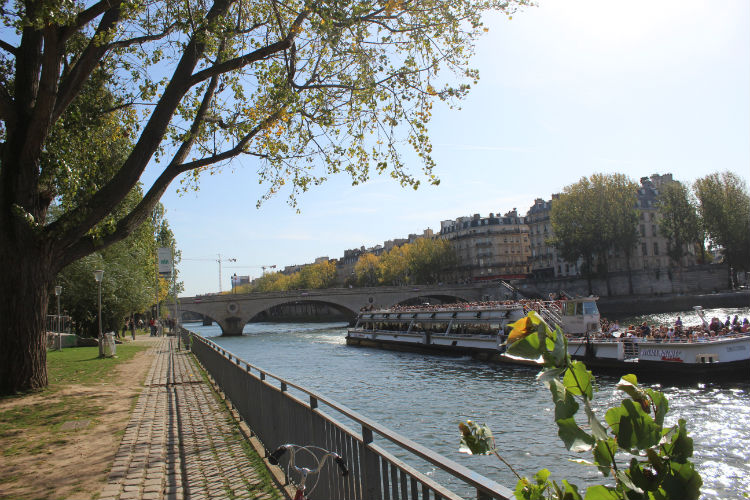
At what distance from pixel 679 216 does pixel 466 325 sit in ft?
142

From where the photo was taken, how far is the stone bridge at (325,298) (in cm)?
6738

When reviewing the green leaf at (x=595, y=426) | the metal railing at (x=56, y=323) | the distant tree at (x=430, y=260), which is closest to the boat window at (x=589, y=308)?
the metal railing at (x=56, y=323)

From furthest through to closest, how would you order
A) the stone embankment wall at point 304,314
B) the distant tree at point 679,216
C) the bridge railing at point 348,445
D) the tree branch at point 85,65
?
the stone embankment wall at point 304,314, the distant tree at point 679,216, the tree branch at point 85,65, the bridge railing at point 348,445

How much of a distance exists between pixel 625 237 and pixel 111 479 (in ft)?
220

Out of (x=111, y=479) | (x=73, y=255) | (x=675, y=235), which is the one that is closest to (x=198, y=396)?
(x=73, y=255)

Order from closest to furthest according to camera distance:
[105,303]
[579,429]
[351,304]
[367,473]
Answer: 1. [579,429]
2. [367,473]
3. [105,303]
4. [351,304]

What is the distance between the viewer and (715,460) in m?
12.0

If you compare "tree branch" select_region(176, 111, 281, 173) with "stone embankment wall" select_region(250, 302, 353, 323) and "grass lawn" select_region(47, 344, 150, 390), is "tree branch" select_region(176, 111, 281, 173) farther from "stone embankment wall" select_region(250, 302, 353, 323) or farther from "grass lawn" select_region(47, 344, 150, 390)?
"stone embankment wall" select_region(250, 302, 353, 323)

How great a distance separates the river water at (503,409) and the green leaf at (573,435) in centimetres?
360

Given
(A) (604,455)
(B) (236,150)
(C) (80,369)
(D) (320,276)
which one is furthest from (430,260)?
(A) (604,455)

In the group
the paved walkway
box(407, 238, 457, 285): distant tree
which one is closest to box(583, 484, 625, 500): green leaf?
the paved walkway

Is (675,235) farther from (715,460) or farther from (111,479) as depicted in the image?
(111,479)

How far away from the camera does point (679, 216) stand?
6669cm

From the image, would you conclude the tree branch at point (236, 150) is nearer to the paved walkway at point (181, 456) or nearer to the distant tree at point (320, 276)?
the paved walkway at point (181, 456)
